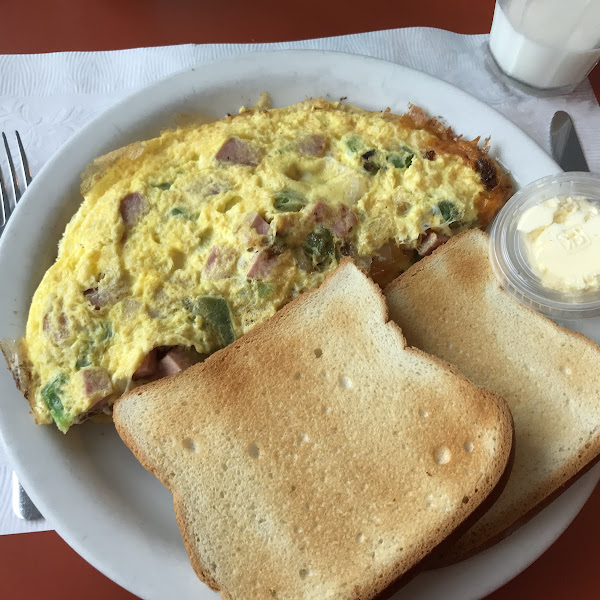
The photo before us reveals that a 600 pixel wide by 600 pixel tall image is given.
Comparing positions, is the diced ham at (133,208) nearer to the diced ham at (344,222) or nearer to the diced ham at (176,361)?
the diced ham at (176,361)

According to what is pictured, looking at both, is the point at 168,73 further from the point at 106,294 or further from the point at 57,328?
the point at 57,328

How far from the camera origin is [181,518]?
1.98m

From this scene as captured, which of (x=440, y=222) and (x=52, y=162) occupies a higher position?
(x=52, y=162)

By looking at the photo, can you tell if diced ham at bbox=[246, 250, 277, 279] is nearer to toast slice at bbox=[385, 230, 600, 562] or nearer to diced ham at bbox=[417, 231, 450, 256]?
toast slice at bbox=[385, 230, 600, 562]

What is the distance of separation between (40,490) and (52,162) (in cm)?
137

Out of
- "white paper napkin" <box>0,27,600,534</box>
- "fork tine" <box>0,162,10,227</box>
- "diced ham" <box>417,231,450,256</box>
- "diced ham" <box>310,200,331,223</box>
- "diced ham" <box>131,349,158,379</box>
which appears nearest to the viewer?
"diced ham" <box>131,349,158,379</box>

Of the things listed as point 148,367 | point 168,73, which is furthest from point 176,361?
point 168,73

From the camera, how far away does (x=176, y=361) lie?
2.15 metres

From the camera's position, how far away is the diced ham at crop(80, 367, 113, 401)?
202 cm

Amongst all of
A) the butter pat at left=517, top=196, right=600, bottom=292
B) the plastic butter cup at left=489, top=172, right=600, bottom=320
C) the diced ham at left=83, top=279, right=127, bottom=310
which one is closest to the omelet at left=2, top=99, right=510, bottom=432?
the diced ham at left=83, top=279, right=127, bottom=310

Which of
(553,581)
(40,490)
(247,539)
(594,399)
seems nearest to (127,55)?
(40,490)

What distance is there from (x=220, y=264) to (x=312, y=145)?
2.24 ft

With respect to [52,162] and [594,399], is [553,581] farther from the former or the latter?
[52,162]

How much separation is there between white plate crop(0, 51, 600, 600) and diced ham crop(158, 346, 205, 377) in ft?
1.13
